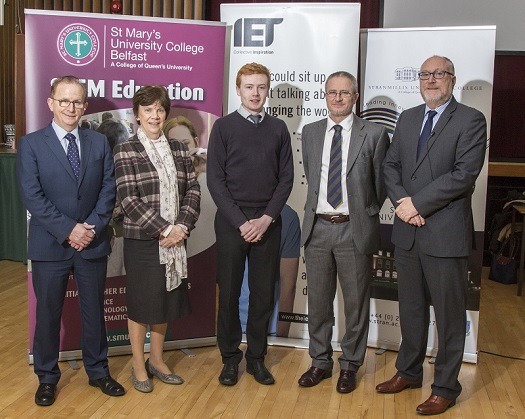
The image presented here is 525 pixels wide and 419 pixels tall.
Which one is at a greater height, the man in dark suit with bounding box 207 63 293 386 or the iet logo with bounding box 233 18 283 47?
the iet logo with bounding box 233 18 283 47

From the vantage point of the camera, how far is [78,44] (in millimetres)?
3707

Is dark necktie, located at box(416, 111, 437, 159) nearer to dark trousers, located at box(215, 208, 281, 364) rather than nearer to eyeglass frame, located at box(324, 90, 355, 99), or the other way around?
eyeglass frame, located at box(324, 90, 355, 99)

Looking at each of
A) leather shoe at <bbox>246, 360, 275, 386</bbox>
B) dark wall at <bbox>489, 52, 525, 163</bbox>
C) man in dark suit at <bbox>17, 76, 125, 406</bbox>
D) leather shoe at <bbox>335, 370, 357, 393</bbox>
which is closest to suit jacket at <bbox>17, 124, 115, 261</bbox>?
man in dark suit at <bbox>17, 76, 125, 406</bbox>

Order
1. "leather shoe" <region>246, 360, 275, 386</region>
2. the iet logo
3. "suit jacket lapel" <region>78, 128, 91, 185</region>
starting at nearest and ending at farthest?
"suit jacket lapel" <region>78, 128, 91, 185</region> < "leather shoe" <region>246, 360, 275, 386</region> < the iet logo

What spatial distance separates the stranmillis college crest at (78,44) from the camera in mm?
3680

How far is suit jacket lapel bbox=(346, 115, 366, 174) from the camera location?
3430 millimetres

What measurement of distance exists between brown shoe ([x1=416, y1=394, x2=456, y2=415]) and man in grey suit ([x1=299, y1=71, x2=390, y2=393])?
408 mm

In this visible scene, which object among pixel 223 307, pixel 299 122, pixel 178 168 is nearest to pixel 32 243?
pixel 178 168

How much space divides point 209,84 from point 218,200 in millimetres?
882

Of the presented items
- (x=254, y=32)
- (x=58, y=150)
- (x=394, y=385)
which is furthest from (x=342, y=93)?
(x=394, y=385)

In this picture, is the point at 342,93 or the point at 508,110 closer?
the point at 342,93

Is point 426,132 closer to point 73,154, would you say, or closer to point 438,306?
point 438,306

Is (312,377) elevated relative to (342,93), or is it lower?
lower

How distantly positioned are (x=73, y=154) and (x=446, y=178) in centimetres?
175
